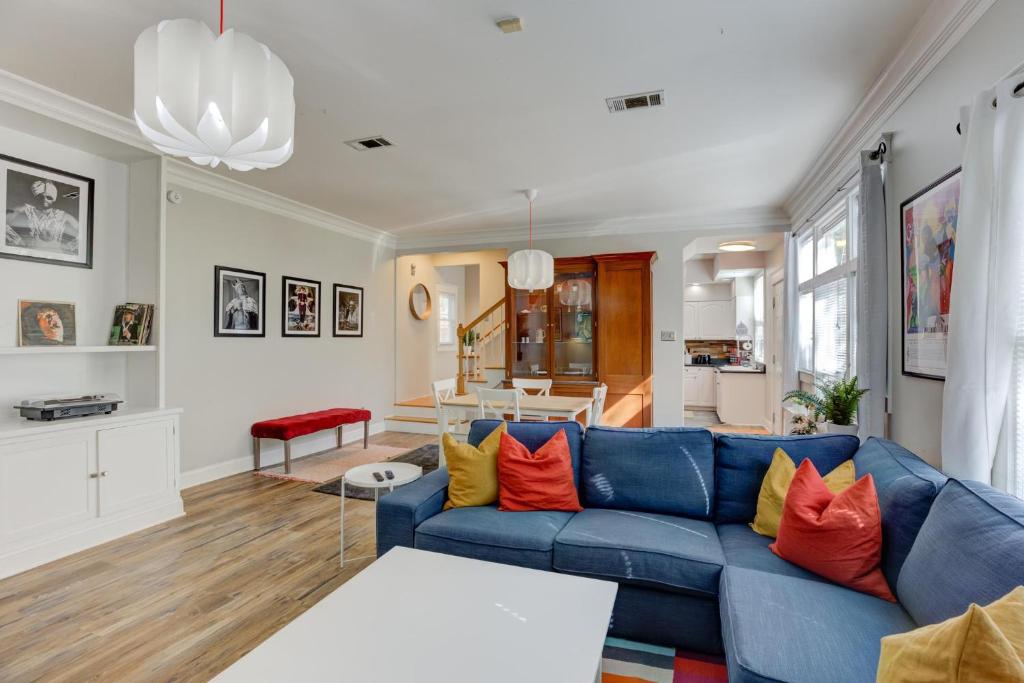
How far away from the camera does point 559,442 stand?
8.81ft

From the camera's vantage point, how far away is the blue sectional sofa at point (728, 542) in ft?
4.51

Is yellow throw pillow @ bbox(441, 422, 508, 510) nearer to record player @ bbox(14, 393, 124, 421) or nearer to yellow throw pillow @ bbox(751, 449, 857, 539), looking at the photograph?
yellow throw pillow @ bbox(751, 449, 857, 539)

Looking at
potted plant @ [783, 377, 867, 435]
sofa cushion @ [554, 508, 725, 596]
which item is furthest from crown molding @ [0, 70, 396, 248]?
potted plant @ [783, 377, 867, 435]

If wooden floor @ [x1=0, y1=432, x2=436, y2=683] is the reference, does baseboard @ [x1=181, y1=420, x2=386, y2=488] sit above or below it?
above

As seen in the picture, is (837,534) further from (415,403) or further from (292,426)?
(415,403)

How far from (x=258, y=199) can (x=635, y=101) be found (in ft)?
12.4

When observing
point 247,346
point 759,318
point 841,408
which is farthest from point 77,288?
point 759,318

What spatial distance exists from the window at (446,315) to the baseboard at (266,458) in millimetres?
2739

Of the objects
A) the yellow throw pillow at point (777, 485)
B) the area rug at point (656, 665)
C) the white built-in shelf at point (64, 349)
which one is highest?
the white built-in shelf at point (64, 349)

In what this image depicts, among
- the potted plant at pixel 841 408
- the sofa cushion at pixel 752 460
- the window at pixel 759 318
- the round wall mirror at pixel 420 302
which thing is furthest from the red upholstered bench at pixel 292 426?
the window at pixel 759 318

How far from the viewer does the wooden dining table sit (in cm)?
418

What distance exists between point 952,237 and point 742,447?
1.29m

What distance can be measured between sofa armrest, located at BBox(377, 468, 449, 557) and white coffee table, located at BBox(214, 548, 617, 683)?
478 mm

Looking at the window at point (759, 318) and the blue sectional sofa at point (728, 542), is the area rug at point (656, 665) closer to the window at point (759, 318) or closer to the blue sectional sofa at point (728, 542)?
the blue sectional sofa at point (728, 542)
